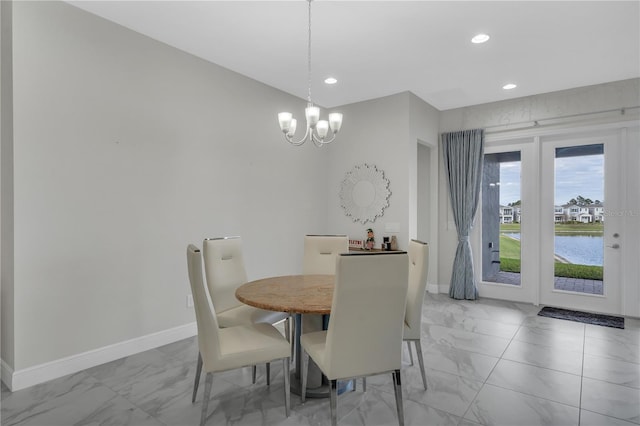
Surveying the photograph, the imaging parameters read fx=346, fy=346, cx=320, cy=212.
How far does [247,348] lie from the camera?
2.03 meters

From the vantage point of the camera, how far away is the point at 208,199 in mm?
3576

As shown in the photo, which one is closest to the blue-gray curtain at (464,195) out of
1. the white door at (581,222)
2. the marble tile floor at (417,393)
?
the white door at (581,222)

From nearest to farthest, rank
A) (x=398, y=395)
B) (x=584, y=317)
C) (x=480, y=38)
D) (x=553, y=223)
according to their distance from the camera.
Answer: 1. (x=398, y=395)
2. (x=480, y=38)
3. (x=584, y=317)
4. (x=553, y=223)

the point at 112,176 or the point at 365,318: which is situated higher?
the point at 112,176

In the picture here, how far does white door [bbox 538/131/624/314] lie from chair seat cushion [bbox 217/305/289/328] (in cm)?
379

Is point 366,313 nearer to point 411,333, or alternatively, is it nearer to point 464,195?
point 411,333

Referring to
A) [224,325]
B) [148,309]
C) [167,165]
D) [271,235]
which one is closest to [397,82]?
[271,235]

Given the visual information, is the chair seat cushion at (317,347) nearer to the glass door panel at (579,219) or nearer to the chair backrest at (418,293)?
the chair backrest at (418,293)

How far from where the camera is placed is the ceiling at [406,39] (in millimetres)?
2641

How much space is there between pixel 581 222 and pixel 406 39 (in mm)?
3236

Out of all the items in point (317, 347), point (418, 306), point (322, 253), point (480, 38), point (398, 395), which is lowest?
point (398, 395)

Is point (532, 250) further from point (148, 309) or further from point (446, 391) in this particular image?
point (148, 309)

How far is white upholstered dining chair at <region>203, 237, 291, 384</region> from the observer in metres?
2.62

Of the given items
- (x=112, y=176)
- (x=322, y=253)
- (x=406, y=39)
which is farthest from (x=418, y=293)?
(x=112, y=176)
